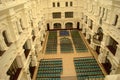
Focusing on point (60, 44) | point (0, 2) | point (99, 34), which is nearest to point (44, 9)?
point (60, 44)

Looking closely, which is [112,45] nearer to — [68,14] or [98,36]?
[98,36]

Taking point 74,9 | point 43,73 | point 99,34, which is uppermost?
point 74,9

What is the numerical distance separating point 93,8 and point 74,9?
1078cm

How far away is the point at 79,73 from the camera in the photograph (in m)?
18.5

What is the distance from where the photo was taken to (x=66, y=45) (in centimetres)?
2755

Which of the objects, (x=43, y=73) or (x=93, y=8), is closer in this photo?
(x=43, y=73)

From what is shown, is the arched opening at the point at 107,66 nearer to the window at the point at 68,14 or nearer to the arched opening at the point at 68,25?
the arched opening at the point at 68,25

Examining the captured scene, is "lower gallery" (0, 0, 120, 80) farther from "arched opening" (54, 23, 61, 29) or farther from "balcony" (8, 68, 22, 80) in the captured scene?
"arched opening" (54, 23, 61, 29)

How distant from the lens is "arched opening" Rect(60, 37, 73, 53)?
2545 centimetres

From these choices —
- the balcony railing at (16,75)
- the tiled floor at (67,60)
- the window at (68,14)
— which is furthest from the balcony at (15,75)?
the window at (68,14)

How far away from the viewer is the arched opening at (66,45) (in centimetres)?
2545

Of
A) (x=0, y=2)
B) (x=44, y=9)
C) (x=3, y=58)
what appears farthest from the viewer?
(x=44, y=9)

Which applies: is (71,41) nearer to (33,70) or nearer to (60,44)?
(60,44)

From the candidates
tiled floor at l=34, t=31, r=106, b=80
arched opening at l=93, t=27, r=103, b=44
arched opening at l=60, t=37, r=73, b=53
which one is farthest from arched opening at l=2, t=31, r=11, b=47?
arched opening at l=93, t=27, r=103, b=44
